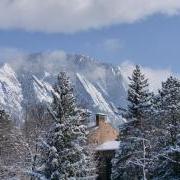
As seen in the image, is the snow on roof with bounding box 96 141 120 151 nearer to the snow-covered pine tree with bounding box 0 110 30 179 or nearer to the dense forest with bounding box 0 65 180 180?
the snow-covered pine tree with bounding box 0 110 30 179

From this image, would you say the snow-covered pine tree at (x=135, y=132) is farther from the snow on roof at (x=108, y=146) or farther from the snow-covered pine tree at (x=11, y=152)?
the snow on roof at (x=108, y=146)

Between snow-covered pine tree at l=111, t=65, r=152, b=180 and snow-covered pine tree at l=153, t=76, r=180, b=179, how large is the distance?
5.88 ft

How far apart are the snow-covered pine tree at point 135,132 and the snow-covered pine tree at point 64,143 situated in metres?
6.60

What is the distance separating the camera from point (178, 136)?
5325cm

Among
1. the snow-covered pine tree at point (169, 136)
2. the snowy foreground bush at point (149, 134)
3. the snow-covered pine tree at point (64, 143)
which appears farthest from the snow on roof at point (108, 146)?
A: the snow-covered pine tree at point (64, 143)

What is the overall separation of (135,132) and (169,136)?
401 cm

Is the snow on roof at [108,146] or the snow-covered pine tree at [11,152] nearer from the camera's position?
the snow-covered pine tree at [11,152]

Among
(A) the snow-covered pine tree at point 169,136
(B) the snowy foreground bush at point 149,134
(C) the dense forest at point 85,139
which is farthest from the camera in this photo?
(A) the snow-covered pine tree at point 169,136

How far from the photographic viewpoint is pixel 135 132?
52156 millimetres

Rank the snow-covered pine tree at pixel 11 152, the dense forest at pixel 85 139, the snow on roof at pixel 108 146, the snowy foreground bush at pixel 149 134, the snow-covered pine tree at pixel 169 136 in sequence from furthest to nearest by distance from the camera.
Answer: the snow on roof at pixel 108 146 → the snow-covered pine tree at pixel 169 136 → the snowy foreground bush at pixel 149 134 → the snow-covered pine tree at pixel 11 152 → the dense forest at pixel 85 139

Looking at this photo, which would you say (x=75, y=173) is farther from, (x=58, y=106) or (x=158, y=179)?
(x=158, y=179)

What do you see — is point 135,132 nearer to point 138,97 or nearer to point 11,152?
point 138,97

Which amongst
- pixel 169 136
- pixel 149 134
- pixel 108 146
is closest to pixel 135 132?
pixel 149 134

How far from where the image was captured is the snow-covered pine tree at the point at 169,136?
5334 centimetres
